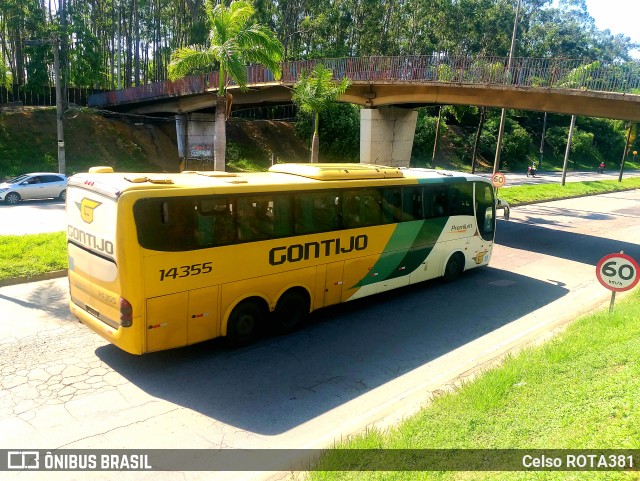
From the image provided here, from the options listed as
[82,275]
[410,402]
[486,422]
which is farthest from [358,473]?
[82,275]

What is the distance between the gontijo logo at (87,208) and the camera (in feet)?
27.4

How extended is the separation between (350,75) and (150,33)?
41417 mm

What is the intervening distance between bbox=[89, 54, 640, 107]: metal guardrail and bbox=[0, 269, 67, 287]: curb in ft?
54.8

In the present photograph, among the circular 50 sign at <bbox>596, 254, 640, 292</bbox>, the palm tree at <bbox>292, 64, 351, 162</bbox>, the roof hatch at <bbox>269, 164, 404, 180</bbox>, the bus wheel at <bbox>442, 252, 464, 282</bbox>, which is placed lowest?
the bus wheel at <bbox>442, 252, 464, 282</bbox>

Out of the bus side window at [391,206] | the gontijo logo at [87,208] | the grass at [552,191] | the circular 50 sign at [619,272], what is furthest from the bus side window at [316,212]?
the grass at [552,191]

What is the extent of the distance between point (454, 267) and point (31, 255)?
11528 mm

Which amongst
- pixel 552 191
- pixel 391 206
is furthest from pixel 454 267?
pixel 552 191

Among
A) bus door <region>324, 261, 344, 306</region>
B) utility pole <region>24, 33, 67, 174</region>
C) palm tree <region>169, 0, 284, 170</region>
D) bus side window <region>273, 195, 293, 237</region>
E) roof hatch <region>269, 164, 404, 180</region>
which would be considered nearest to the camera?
bus side window <region>273, 195, 293, 237</region>

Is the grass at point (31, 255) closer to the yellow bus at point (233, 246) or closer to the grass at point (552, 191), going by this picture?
the yellow bus at point (233, 246)

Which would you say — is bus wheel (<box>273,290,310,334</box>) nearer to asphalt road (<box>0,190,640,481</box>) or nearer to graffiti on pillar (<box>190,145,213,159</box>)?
asphalt road (<box>0,190,640,481</box>)

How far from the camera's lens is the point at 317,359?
9.30 meters

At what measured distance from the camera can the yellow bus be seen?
8.02 m

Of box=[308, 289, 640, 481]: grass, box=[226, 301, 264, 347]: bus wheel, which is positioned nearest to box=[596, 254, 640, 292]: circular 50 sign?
box=[308, 289, 640, 481]: grass

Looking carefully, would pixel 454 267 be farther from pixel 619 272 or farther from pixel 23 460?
pixel 23 460
